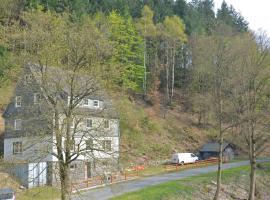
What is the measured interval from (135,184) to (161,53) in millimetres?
44572

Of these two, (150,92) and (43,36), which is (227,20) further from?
(43,36)

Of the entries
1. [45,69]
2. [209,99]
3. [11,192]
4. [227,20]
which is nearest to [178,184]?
[209,99]

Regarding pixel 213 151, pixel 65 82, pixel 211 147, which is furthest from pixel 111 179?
pixel 211 147

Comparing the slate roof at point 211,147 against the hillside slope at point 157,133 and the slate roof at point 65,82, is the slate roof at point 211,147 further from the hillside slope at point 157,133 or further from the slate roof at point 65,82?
the slate roof at point 65,82

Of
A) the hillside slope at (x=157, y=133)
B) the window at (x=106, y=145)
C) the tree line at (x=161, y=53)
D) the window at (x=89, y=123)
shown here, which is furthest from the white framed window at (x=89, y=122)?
the hillside slope at (x=157, y=133)

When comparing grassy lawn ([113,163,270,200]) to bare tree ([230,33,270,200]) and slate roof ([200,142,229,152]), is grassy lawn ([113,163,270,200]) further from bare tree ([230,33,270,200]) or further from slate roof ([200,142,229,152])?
slate roof ([200,142,229,152])

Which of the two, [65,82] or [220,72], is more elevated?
[220,72]

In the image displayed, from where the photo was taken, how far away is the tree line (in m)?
26.3

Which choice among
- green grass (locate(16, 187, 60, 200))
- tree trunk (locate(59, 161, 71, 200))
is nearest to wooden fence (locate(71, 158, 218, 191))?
green grass (locate(16, 187, 60, 200))

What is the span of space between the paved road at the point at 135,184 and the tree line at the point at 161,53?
530 centimetres

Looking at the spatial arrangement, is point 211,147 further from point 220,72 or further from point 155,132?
point 220,72

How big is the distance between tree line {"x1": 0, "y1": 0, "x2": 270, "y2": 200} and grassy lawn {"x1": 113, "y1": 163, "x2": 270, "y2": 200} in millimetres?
3435

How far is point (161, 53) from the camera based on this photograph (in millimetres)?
85812

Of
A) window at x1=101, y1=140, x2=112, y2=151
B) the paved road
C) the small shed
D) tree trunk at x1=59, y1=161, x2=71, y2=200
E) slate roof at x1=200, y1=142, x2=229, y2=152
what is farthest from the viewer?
the small shed
